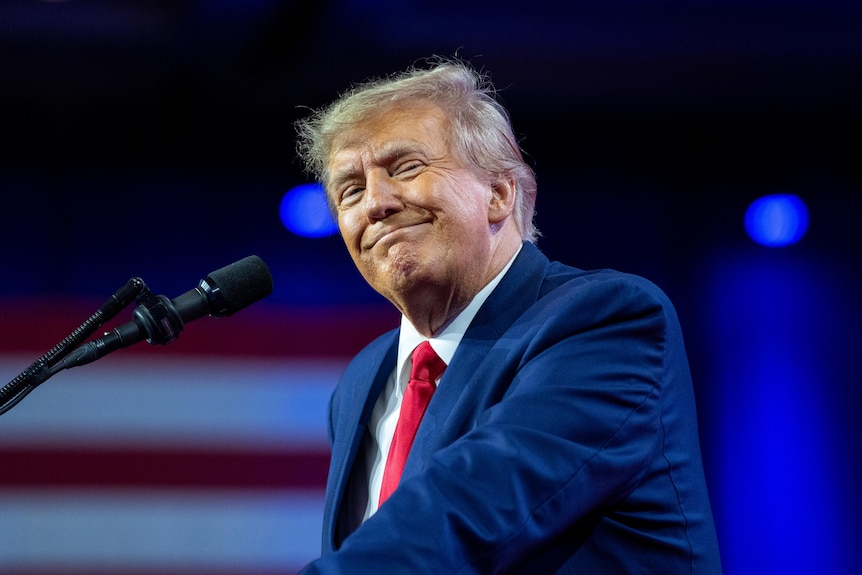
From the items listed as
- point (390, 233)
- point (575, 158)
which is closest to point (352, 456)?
point (390, 233)

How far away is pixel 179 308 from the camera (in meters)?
1.45

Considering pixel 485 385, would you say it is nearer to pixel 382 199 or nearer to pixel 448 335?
pixel 448 335

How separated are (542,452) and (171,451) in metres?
2.93

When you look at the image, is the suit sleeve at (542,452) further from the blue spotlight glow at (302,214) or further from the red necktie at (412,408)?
the blue spotlight glow at (302,214)

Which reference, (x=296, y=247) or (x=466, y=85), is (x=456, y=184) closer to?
(x=466, y=85)

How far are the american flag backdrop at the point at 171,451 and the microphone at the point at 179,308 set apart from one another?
2.40 meters

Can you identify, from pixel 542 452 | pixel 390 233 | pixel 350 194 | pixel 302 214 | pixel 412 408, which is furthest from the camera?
pixel 302 214

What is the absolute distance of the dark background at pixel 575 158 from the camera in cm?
361

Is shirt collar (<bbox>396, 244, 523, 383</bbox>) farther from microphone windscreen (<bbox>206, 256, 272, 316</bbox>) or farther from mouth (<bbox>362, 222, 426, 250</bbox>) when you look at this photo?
microphone windscreen (<bbox>206, 256, 272, 316</bbox>)

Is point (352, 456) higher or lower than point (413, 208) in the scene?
lower

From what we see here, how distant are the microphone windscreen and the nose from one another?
272 mm

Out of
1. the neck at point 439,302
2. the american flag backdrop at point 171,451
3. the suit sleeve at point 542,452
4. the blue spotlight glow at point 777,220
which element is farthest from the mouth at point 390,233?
the blue spotlight glow at point 777,220

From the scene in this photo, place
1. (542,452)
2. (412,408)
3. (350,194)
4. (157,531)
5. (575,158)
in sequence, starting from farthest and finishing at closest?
(575,158), (157,531), (350,194), (412,408), (542,452)

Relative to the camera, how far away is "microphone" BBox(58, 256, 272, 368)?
1366 millimetres
